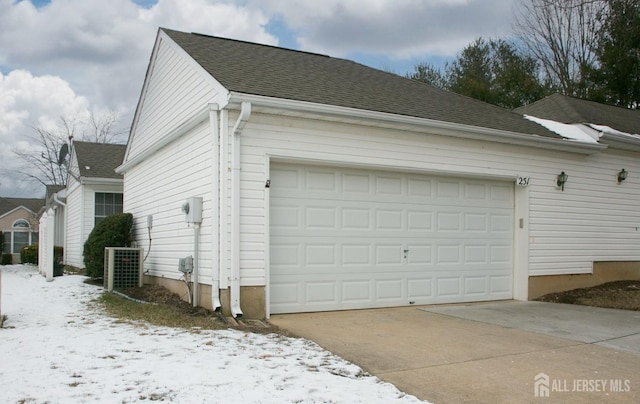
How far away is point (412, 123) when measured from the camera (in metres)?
8.63

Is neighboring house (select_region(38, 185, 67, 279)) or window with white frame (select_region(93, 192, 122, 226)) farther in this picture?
window with white frame (select_region(93, 192, 122, 226))

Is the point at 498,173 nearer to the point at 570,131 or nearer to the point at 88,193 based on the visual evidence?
the point at 570,131

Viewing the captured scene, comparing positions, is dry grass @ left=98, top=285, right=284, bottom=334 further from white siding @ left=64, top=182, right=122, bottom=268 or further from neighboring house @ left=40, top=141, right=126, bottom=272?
white siding @ left=64, top=182, right=122, bottom=268

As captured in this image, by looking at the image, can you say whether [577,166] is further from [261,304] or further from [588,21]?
[588,21]

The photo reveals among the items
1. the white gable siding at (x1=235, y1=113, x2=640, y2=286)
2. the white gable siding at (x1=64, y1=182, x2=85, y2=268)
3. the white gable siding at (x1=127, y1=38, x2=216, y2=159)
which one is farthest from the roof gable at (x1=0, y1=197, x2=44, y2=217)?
the white gable siding at (x1=235, y1=113, x2=640, y2=286)

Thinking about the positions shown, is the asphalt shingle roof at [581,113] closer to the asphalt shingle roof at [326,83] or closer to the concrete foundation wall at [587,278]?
the asphalt shingle roof at [326,83]

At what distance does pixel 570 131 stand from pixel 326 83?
18.2 feet

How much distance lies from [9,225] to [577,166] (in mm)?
39022

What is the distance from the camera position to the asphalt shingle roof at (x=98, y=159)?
663 inches

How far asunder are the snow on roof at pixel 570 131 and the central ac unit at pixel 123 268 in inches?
359

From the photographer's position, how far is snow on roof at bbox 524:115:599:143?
35.2ft

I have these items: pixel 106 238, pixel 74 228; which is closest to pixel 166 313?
pixel 106 238

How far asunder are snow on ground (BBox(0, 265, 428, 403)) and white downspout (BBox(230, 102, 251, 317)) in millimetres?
958

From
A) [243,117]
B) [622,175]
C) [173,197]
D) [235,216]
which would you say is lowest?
[235,216]
